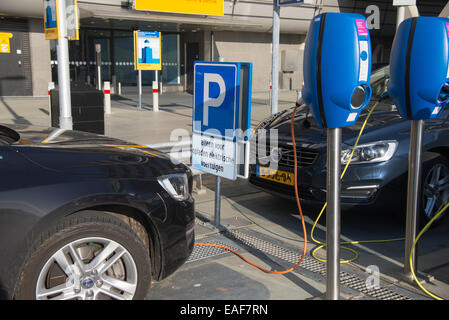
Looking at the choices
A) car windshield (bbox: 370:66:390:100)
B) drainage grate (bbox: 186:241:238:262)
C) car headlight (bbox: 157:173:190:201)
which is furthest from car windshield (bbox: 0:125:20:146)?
car windshield (bbox: 370:66:390:100)

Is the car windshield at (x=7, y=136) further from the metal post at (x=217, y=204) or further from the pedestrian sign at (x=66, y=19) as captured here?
the pedestrian sign at (x=66, y=19)

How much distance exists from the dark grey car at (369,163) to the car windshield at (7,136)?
259 centimetres

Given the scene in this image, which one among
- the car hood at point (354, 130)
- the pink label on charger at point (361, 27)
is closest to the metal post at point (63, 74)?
the car hood at point (354, 130)

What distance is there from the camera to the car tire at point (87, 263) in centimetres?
270

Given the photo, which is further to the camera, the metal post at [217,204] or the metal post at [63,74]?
the metal post at [63,74]

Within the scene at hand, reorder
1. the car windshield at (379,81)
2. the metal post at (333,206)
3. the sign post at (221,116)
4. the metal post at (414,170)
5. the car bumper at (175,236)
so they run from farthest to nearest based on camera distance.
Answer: the car windshield at (379,81)
the sign post at (221,116)
the metal post at (414,170)
the car bumper at (175,236)
the metal post at (333,206)

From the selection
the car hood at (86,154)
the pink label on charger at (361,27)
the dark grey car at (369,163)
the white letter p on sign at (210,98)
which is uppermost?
the pink label on charger at (361,27)

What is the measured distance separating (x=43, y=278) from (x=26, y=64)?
62.5ft

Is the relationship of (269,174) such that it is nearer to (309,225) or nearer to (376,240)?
(309,225)

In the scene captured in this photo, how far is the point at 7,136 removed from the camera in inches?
129

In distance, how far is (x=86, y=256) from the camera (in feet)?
9.73

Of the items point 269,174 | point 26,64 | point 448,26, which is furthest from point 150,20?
point 448,26

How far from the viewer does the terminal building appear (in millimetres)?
19484
